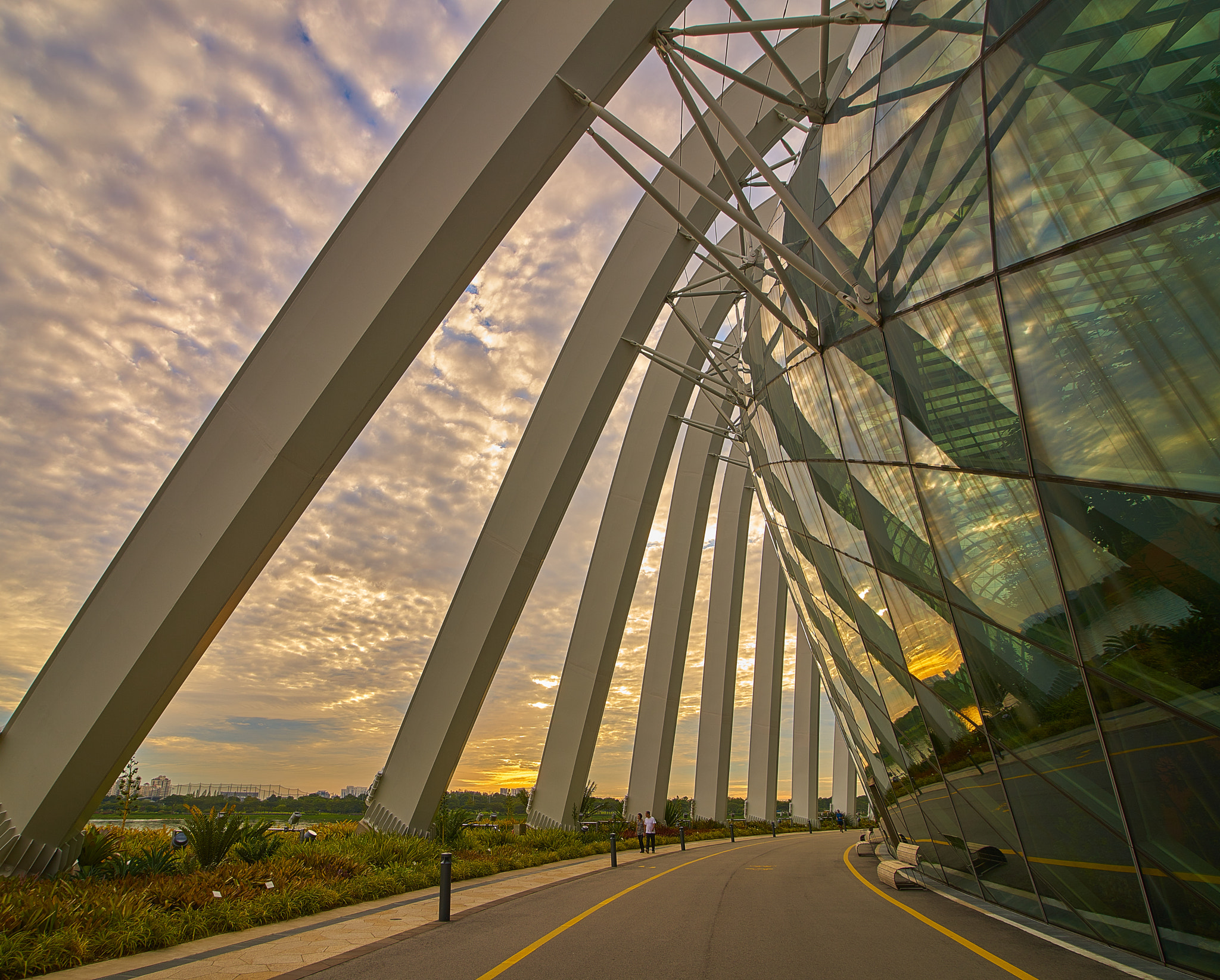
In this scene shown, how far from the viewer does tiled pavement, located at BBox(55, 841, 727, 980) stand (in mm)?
5508

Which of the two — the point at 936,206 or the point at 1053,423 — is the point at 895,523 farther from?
the point at 936,206

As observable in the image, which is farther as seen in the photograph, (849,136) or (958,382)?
(849,136)

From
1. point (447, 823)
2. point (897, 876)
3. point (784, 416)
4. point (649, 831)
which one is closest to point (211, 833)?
point (447, 823)

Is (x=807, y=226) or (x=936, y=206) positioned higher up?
(x=807, y=226)

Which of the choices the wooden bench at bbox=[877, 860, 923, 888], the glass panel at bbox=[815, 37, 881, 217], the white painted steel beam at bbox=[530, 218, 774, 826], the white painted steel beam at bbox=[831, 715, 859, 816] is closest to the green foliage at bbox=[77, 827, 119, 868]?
the wooden bench at bbox=[877, 860, 923, 888]

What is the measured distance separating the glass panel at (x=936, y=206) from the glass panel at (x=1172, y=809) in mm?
3340

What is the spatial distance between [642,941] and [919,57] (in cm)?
864

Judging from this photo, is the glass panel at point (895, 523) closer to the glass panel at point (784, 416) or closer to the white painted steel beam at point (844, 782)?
the glass panel at point (784, 416)

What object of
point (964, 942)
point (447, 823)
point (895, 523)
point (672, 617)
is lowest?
point (964, 942)

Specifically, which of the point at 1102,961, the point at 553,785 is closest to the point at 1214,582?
the point at 1102,961

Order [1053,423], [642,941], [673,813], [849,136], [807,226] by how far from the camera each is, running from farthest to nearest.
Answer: [673,813], [849,136], [807,226], [642,941], [1053,423]

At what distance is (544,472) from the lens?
16.2 m

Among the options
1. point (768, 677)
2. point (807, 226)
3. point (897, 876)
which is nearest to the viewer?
point (807, 226)

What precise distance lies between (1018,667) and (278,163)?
→ 11.7 meters
